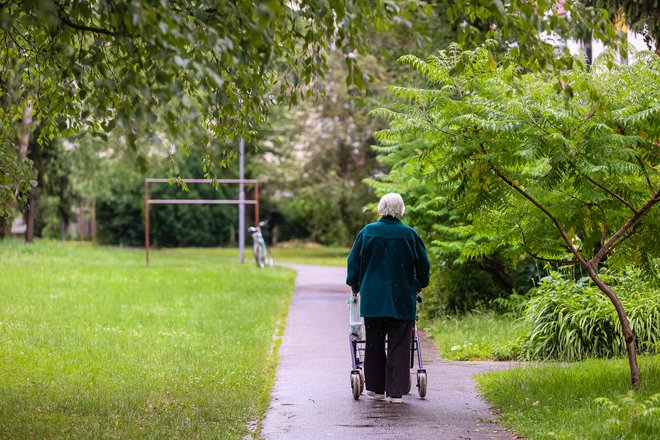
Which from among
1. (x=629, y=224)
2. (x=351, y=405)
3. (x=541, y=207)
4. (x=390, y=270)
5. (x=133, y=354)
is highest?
(x=541, y=207)

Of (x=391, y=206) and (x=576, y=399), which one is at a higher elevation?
(x=391, y=206)

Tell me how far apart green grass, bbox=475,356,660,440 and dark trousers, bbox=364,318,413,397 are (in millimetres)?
829

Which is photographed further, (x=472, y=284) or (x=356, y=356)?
(x=472, y=284)

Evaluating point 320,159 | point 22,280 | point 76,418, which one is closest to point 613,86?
point 76,418

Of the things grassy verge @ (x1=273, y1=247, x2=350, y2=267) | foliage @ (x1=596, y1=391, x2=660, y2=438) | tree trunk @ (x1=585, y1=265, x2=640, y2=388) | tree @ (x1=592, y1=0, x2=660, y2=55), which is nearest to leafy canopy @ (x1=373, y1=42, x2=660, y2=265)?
tree trunk @ (x1=585, y1=265, x2=640, y2=388)

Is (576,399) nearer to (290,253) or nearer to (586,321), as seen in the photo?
(586,321)

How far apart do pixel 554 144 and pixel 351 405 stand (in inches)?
111

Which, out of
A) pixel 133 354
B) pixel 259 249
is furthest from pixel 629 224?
pixel 259 249

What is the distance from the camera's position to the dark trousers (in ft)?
28.3

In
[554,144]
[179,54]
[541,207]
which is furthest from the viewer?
[541,207]

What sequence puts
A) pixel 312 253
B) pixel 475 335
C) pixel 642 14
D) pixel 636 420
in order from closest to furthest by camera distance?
pixel 636 420 < pixel 475 335 < pixel 642 14 < pixel 312 253

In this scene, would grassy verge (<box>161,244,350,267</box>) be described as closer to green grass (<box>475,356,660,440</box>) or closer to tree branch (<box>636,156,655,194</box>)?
green grass (<box>475,356,660,440</box>)

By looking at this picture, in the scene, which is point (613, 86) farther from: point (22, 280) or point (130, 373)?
point (22, 280)

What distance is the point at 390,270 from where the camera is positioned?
865cm
